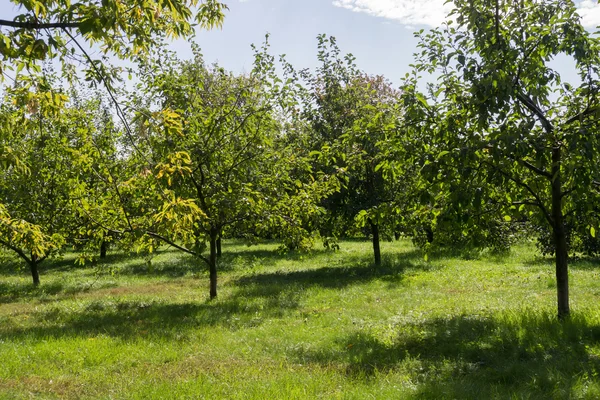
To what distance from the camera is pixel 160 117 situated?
6.30 m

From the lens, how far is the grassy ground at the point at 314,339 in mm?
7047

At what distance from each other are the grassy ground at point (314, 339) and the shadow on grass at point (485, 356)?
3cm

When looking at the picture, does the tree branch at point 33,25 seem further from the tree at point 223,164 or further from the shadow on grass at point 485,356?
the tree at point 223,164

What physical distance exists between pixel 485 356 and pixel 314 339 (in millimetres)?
3286

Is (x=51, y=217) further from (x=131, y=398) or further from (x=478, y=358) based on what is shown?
(x=478, y=358)

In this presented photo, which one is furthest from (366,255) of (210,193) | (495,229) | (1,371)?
(1,371)

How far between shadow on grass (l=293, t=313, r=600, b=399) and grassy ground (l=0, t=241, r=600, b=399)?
0.09 ft

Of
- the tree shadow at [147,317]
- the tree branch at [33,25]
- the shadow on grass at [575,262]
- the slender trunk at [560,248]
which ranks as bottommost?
the tree shadow at [147,317]

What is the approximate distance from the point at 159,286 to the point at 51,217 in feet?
15.1

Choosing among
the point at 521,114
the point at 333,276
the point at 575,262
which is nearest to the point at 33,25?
the point at 521,114

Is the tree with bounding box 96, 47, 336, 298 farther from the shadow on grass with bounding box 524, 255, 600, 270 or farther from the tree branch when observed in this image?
the shadow on grass with bounding box 524, 255, 600, 270

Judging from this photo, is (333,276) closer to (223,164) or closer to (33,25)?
(223,164)

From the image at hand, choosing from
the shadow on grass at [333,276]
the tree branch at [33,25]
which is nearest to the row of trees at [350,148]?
the tree branch at [33,25]

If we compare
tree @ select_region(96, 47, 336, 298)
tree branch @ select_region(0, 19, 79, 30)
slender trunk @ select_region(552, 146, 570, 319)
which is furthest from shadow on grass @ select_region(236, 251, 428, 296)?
tree branch @ select_region(0, 19, 79, 30)
